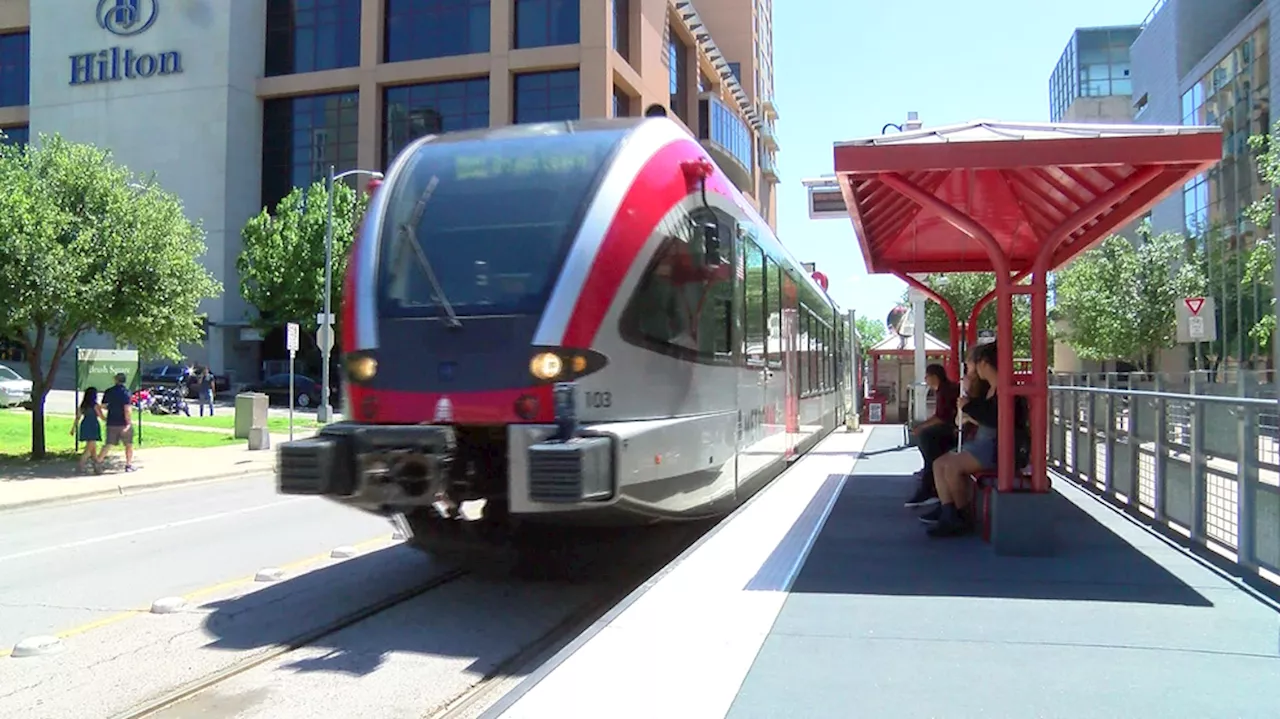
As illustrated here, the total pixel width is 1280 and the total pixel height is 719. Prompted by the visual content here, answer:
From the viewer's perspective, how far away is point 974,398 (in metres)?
8.38

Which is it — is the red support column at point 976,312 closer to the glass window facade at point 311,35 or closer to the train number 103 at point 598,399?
the train number 103 at point 598,399

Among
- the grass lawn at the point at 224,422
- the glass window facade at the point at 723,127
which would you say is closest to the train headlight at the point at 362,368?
the grass lawn at the point at 224,422

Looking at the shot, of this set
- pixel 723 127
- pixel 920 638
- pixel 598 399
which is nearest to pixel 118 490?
pixel 598 399

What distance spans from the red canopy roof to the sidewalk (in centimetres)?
1196

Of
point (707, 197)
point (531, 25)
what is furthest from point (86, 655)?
point (531, 25)

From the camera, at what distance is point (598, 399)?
648 cm

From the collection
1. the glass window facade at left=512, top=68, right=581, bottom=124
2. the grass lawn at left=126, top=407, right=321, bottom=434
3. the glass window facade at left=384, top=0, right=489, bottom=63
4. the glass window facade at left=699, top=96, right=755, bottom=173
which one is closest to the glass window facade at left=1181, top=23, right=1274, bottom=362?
the glass window facade at left=699, top=96, right=755, bottom=173

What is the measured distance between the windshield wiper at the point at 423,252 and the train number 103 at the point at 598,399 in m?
1.01

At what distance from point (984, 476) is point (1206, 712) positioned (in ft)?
12.6

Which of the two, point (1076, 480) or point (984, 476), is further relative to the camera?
point (1076, 480)

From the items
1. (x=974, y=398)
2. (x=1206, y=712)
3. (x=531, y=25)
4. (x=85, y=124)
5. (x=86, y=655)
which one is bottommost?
(x=86, y=655)

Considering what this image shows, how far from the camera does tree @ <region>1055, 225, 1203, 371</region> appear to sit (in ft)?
132

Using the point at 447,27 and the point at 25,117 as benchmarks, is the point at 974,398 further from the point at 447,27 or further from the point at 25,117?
the point at 25,117

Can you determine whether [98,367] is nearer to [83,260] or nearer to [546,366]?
[83,260]
